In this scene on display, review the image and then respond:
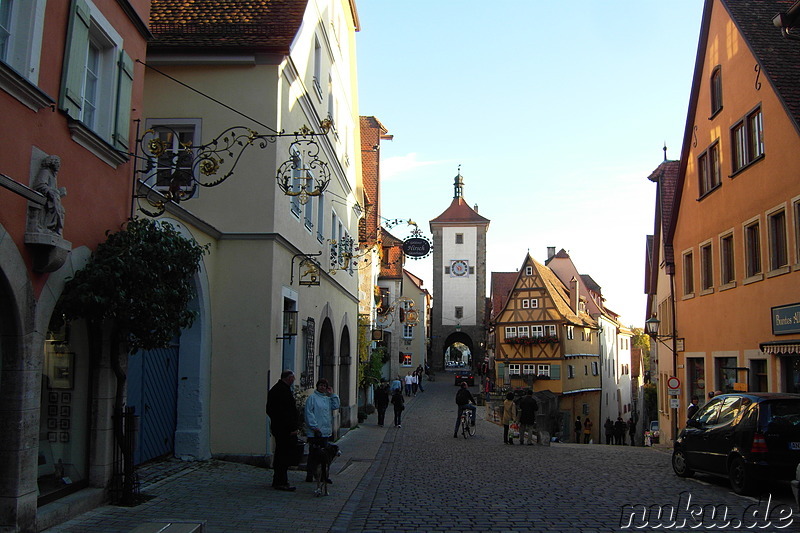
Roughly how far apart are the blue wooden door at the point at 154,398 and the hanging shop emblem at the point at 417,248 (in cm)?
1265

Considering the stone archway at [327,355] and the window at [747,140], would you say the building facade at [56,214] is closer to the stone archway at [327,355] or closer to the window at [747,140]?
the stone archway at [327,355]

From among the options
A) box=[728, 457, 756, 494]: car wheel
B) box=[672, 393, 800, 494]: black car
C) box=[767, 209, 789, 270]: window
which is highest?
box=[767, 209, 789, 270]: window

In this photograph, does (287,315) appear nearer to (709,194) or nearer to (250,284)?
(250,284)

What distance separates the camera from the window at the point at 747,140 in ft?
58.9

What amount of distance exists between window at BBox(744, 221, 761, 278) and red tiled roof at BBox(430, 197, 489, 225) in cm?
6016

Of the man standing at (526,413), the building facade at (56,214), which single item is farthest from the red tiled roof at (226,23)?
the man standing at (526,413)

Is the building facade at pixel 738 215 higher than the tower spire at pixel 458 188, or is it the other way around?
the tower spire at pixel 458 188

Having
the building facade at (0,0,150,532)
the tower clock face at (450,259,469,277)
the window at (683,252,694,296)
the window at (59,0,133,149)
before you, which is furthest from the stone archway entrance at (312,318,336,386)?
the tower clock face at (450,259,469,277)

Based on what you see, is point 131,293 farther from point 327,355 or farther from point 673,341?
point 673,341

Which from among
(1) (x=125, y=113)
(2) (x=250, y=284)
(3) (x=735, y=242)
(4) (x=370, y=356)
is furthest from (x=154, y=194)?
(4) (x=370, y=356)

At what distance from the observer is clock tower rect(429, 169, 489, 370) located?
253 ft

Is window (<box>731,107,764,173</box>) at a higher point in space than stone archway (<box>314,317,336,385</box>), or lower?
higher

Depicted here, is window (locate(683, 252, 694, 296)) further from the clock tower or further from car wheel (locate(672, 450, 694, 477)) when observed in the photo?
the clock tower

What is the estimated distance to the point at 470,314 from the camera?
7725 cm
